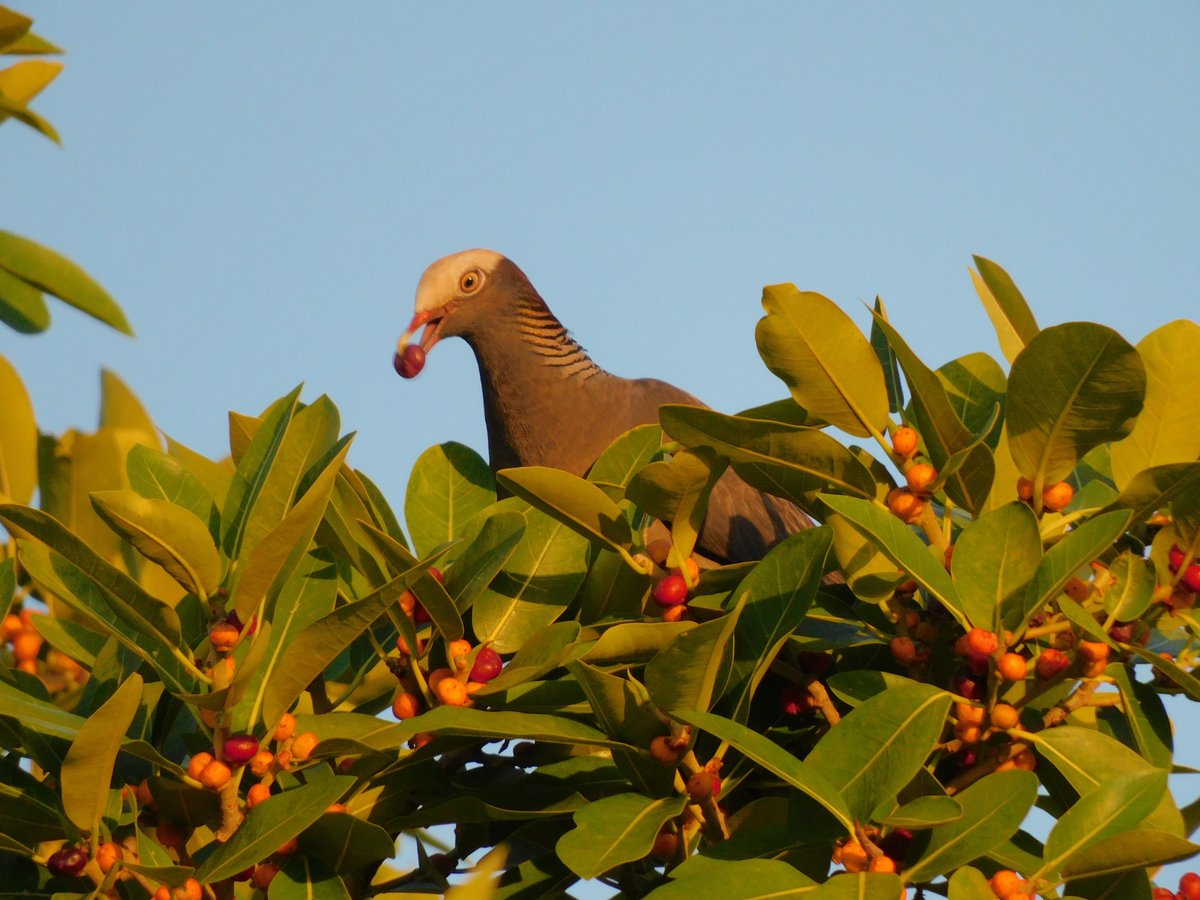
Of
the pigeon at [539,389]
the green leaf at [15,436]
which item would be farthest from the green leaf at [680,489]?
the pigeon at [539,389]

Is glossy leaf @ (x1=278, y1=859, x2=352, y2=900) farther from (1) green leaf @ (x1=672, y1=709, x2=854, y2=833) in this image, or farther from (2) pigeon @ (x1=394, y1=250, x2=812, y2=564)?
(2) pigeon @ (x1=394, y1=250, x2=812, y2=564)

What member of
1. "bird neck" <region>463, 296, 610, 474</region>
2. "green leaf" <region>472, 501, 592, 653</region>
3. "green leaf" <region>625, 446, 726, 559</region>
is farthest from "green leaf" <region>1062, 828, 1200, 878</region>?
"bird neck" <region>463, 296, 610, 474</region>

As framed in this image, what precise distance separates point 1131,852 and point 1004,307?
2.56 feet

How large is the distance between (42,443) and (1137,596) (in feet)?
5.14

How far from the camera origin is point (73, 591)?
66.6 inches

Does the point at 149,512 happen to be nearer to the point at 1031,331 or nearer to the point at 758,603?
the point at 758,603

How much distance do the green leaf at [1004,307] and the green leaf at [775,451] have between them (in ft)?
1.08

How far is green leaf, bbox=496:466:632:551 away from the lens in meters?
1.72

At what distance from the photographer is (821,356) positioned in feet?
5.73

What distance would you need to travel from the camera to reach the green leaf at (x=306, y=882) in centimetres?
168

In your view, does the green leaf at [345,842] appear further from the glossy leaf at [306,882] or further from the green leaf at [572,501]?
the green leaf at [572,501]

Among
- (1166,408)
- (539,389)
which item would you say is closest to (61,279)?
(539,389)

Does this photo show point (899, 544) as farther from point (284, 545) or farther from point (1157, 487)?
point (284, 545)

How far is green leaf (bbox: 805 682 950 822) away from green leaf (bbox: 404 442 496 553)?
0.76 meters
